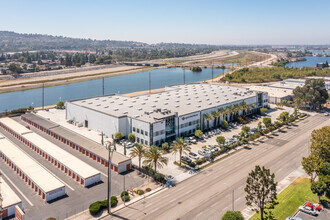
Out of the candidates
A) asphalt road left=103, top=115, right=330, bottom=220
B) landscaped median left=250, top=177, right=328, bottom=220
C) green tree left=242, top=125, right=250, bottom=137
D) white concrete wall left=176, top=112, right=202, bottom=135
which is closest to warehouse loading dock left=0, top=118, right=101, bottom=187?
asphalt road left=103, top=115, right=330, bottom=220

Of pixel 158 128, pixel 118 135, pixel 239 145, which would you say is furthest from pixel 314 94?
pixel 118 135

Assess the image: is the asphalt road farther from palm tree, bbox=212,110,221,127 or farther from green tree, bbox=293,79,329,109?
green tree, bbox=293,79,329,109

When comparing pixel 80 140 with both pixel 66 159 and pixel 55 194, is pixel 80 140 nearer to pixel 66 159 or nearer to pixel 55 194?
pixel 66 159

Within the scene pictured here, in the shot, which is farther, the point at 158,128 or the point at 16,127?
the point at 16,127

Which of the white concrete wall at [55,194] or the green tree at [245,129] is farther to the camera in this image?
the green tree at [245,129]

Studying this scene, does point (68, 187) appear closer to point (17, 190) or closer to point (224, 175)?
point (17, 190)

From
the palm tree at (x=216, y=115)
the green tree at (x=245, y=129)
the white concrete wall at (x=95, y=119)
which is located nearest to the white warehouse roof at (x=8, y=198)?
the white concrete wall at (x=95, y=119)

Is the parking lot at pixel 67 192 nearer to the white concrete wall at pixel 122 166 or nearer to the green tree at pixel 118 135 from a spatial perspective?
the white concrete wall at pixel 122 166
